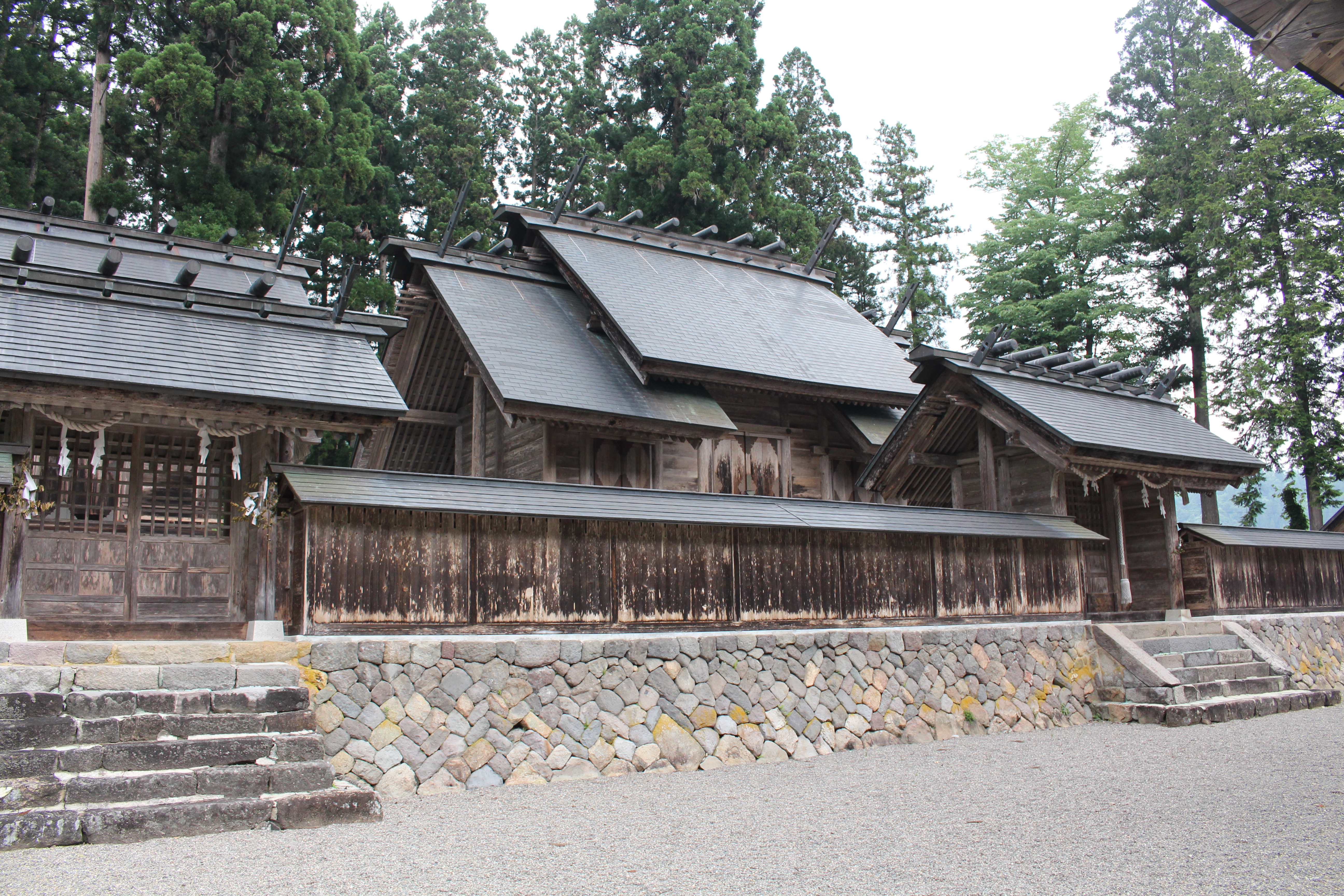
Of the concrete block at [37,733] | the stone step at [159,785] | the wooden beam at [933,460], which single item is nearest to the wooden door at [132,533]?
the concrete block at [37,733]

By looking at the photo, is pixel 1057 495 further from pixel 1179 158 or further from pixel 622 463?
pixel 1179 158

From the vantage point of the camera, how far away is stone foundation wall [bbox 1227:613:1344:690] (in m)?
16.2

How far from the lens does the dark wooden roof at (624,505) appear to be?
31.3ft

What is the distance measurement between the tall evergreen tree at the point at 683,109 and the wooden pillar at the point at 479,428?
44.7ft

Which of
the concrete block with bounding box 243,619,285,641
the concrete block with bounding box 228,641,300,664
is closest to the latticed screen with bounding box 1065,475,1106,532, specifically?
the concrete block with bounding box 243,619,285,641

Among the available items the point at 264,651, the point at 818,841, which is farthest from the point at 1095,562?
the point at 264,651

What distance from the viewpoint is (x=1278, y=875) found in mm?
5754

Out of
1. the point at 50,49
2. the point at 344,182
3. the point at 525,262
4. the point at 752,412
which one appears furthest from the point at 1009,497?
the point at 50,49

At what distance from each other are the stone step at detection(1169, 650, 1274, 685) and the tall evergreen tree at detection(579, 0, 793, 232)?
59.7ft

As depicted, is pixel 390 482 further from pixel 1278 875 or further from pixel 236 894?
pixel 1278 875

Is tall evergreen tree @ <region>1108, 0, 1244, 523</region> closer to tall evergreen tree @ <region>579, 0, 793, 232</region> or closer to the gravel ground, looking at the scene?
tall evergreen tree @ <region>579, 0, 793, 232</region>

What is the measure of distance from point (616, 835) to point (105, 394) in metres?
6.33

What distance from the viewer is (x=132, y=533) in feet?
34.6

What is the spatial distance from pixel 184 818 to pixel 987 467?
12192 mm
